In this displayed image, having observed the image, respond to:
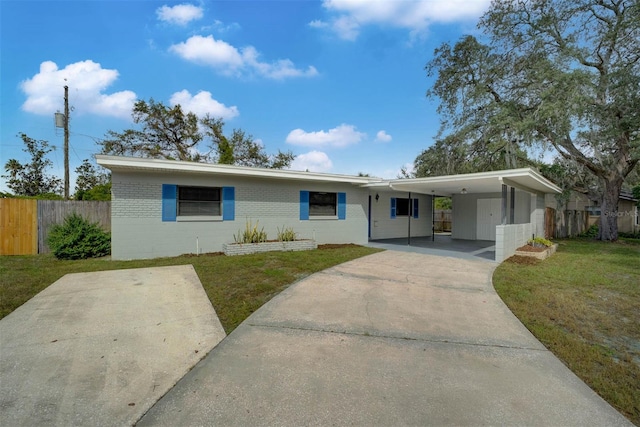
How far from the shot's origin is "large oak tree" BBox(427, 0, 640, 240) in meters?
12.6

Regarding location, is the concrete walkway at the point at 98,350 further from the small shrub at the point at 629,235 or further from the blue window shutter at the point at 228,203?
the small shrub at the point at 629,235

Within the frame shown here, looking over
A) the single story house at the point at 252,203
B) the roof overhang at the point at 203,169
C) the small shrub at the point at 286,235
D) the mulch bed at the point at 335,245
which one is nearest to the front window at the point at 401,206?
the single story house at the point at 252,203

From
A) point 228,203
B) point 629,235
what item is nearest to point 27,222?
point 228,203

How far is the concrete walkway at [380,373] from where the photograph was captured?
7.14 ft

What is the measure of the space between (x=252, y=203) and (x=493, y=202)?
10.3m

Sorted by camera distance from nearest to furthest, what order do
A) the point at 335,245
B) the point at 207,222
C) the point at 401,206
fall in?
the point at 207,222 < the point at 335,245 < the point at 401,206

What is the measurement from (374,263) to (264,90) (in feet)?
34.6

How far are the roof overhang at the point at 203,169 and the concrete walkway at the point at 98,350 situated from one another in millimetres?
3208

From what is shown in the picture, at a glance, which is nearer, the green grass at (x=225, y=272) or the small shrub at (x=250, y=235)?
the green grass at (x=225, y=272)

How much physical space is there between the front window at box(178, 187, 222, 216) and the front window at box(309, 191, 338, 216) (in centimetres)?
327

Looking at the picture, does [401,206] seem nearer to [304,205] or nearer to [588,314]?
[304,205]

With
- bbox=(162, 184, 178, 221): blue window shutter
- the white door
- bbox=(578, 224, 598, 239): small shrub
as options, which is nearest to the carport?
the white door

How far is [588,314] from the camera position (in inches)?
172

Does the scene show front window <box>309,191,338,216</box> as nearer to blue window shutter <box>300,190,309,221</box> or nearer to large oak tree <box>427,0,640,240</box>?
blue window shutter <box>300,190,309,221</box>
